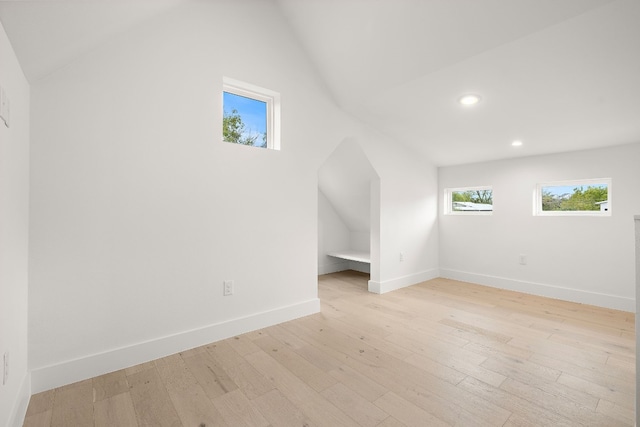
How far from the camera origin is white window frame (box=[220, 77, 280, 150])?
2.61 metres

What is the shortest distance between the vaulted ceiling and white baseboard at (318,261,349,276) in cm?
251

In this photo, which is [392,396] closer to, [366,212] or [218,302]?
[218,302]

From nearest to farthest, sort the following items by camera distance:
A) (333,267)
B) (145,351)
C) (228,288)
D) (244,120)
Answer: (145,351) → (228,288) → (244,120) → (333,267)

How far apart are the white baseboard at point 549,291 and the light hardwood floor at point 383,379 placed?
29cm

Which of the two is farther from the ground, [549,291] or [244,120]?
[244,120]

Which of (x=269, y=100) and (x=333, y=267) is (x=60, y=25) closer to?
(x=269, y=100)

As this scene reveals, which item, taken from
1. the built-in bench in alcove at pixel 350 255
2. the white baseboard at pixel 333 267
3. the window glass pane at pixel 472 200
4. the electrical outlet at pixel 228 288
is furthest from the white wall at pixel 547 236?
the electrical outlet at pixel 228 288

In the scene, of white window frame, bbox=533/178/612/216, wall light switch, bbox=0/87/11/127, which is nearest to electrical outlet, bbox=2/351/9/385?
wall light switch, bbox=0/87/11/127

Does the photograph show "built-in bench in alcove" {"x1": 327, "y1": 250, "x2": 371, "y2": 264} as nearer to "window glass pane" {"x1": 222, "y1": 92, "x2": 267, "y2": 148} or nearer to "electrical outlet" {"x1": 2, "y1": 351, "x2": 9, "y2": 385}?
"window glass pane" {"x1": 222, "y1": 92, "x2": 267, "y2": 148}

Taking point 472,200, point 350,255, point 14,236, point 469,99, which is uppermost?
point 469,99

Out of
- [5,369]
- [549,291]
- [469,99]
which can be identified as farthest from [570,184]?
[5,369]

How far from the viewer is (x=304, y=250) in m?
2.96

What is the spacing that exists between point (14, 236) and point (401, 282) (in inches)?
146

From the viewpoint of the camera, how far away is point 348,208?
475cm
